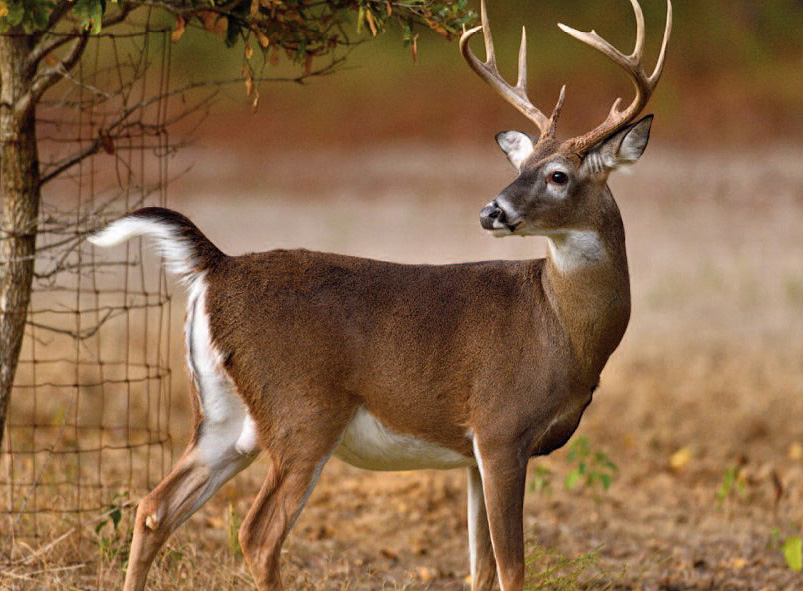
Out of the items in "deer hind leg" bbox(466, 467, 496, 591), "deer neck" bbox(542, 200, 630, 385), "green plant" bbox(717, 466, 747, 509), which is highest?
"deer neck" bbox(542, 200, 630, 385)

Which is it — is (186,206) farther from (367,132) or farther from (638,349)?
(638,349)

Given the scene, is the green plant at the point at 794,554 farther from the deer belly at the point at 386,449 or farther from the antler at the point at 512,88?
the antler at the point at 512,88

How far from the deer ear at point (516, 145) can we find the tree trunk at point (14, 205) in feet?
6.70

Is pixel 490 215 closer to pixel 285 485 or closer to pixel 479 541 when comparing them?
pixel 285 485

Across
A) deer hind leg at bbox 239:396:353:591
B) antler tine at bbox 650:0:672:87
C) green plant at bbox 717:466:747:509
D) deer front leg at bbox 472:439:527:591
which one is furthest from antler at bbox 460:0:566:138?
green plant at bbox 717:466:747:509

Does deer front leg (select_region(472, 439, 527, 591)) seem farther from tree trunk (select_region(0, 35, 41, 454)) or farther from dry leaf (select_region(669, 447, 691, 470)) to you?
dry leaf (select_region(669, 447, 691, 470))

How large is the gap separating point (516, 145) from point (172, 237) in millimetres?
1437

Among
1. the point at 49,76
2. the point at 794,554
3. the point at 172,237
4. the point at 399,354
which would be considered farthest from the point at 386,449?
the point at 794,554

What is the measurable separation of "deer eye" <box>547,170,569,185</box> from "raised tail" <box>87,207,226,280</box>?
1.28 m

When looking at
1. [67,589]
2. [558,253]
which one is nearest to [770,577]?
[558,253]

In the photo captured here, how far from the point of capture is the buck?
4.87 metres

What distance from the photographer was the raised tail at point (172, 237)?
4.88 meters

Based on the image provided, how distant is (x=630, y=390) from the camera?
1027 centimetres

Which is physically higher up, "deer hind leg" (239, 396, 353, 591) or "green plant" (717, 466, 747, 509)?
"deer hind leg" (239, 396, 353, 591)
